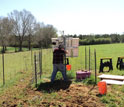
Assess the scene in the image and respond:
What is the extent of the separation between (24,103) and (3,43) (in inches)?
1625

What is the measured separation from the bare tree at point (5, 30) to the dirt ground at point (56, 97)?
39.5 m

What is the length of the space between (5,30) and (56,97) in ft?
141

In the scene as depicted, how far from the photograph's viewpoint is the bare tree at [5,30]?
43.2 meters

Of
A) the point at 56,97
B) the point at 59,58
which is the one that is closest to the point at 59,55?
the point at 59,58

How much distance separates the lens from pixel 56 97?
4836 mm

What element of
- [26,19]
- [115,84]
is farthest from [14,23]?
[115,84]

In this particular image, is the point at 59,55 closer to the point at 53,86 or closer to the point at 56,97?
the point at 53,86

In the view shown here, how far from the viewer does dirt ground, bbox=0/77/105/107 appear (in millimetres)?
4328

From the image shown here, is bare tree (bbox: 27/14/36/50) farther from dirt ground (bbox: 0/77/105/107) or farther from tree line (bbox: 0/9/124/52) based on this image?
dirt ground (bbox: 0/77/105/107)

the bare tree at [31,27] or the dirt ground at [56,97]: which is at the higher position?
the bare tree at [31,27]

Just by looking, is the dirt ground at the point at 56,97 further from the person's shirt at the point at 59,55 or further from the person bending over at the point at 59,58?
the person's shirt at the point at 59,55

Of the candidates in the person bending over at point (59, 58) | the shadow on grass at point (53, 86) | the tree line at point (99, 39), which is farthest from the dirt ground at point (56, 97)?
the tree line at point (99, 39)

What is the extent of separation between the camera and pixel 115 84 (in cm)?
602

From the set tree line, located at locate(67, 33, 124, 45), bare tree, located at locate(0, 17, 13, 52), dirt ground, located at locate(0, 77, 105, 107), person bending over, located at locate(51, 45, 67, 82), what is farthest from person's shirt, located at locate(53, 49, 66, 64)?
tree line, located at locate(67, 33, 124, 45)
